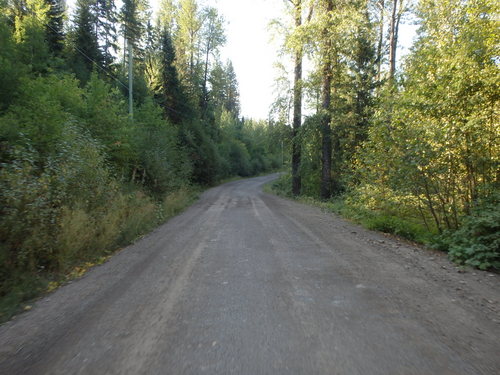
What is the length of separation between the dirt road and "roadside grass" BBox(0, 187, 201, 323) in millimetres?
288

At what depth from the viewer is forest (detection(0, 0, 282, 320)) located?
4867 mm

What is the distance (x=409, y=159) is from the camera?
7066 millimetres

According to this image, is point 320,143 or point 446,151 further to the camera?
point 320,143

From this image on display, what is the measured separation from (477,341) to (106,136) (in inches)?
485

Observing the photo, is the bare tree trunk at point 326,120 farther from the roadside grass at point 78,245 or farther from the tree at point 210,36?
the tree at point 210,36

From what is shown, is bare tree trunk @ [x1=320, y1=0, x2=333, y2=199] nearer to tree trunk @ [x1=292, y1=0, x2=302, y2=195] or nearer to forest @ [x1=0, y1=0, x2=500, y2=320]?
forest @ [x1=0, y1=0, x2=500, y2=320]

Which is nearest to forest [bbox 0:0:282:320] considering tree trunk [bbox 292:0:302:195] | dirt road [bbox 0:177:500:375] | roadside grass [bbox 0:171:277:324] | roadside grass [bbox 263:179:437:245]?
roadside grass [bbox 0:171:277:324]

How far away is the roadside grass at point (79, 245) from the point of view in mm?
4070

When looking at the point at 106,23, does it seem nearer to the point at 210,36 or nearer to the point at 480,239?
the point at 210,36

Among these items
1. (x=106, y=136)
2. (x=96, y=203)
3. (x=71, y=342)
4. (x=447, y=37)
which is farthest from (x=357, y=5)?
(x=71, y=342)

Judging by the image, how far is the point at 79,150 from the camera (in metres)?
7.57

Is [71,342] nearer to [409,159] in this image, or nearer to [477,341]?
[477,341]

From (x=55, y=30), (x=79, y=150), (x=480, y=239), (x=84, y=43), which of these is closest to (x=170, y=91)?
(x=84, y=43)

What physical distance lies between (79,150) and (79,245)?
2842 millimetres
